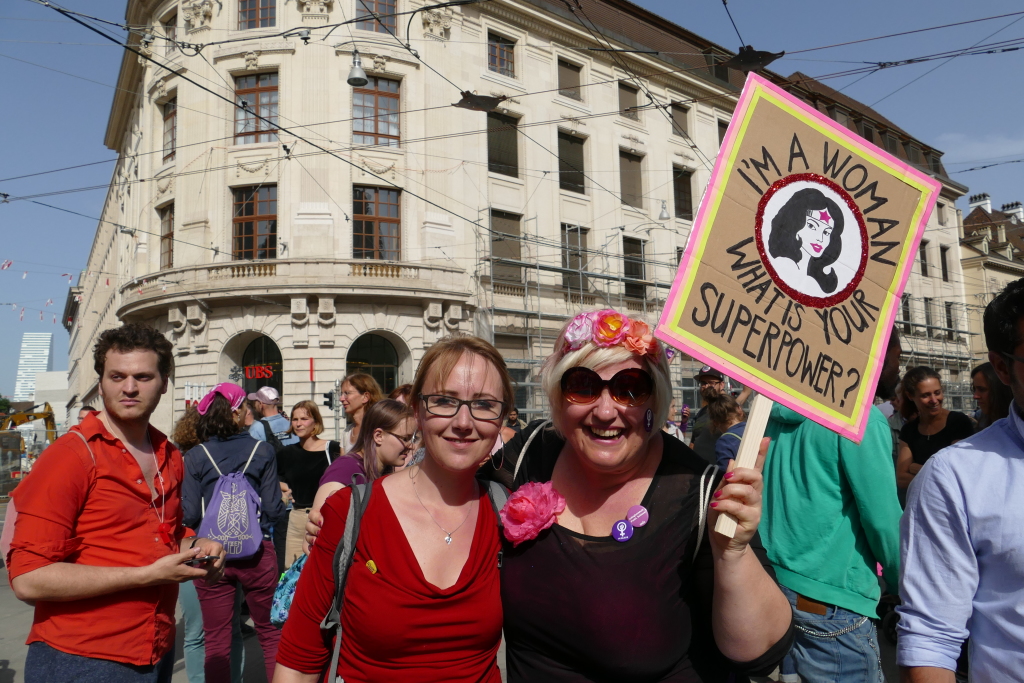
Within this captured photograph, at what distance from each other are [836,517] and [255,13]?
22.5 m

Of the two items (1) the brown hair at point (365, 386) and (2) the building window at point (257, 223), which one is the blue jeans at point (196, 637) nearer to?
(1) the brown hair at point (365, 386)

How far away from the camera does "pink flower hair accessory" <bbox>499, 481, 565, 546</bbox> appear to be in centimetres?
184

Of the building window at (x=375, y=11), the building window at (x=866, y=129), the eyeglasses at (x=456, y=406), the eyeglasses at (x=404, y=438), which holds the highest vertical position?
the building window at (x=866, y=129)

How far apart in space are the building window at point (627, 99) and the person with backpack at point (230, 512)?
22.8 m

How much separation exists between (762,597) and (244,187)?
21.1 meters

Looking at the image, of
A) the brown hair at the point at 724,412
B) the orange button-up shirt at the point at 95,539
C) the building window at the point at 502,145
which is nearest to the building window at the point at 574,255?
the building window at the point at 502,145

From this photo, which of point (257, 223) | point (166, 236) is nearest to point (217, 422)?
point (257, 223)

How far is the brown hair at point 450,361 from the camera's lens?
208 centimetres

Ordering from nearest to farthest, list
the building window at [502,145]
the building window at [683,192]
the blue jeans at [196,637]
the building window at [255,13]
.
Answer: the blue jeans at [196,637] < the building window at [255,13] < the building window at [502,145] < the building window at [683,192]

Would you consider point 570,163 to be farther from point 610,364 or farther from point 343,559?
point 343,559

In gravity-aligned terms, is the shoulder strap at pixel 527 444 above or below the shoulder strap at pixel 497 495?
above

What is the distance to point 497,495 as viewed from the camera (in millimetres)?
2115

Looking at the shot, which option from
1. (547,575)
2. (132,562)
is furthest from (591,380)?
(132,562)

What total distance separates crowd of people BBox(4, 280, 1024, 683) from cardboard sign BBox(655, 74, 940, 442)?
8.2 inches
